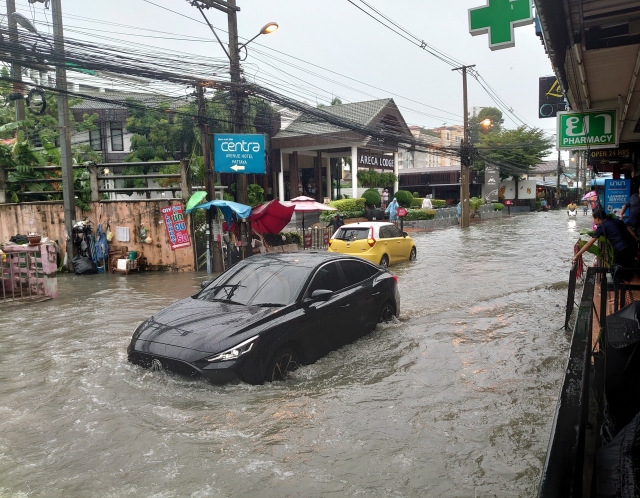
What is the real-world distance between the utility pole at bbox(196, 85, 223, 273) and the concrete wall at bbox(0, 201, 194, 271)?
0.96m

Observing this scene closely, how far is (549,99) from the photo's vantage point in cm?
1065

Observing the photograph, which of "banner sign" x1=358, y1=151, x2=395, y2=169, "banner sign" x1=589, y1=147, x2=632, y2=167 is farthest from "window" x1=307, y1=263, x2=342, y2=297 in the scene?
"banner sign" x1=358, y1=151, x2=395, y2=169

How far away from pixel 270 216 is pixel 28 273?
6.43m

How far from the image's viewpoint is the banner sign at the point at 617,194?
15.0m

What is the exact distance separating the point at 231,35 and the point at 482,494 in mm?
12907

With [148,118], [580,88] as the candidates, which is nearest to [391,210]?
[148,118]

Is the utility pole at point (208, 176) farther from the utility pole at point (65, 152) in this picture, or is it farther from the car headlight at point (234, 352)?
the car headlight at point (234, 352)

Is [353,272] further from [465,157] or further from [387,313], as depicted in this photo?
[465,157]

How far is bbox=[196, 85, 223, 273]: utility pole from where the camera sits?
14.2 m

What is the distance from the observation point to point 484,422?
5.07m

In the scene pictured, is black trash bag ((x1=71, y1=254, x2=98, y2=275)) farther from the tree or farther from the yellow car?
the tree

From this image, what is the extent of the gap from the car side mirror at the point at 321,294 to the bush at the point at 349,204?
74.2 ft

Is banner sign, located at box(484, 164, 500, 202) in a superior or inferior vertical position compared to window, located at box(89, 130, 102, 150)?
inferior

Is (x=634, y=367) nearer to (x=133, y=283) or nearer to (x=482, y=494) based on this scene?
(x=482, y=494)
